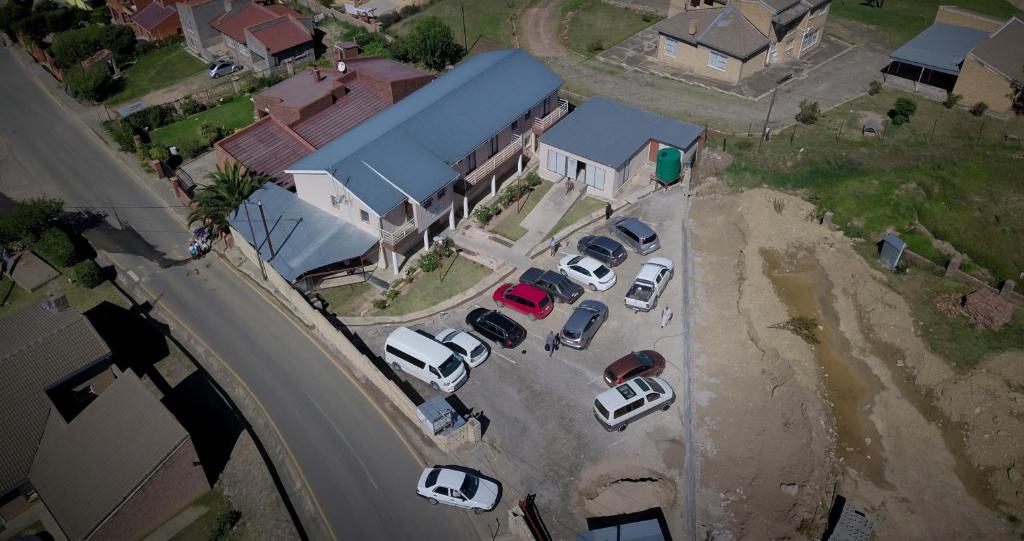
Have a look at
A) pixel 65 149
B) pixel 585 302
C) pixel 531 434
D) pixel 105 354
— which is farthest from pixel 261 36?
pixel 531 434

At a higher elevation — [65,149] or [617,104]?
Result: [617,104]

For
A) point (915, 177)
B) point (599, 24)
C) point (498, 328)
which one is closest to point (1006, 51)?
point (915, 177)

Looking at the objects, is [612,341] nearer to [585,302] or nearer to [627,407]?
[585,302]

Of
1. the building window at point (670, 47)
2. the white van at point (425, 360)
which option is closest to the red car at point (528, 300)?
the white van at point (425, 360)

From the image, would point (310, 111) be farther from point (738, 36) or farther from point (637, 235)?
point (738, 36)

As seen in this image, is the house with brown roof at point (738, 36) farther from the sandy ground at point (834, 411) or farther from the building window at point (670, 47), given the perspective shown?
the sandy ground at point (834, 411)
